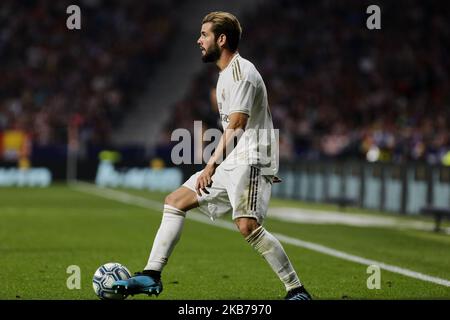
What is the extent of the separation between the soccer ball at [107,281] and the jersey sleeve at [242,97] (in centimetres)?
161

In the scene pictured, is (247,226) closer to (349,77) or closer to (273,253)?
(273,253)

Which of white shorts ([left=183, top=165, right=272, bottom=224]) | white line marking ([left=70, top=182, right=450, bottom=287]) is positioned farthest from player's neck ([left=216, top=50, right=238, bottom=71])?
white line marking ([left=70, top=182, right=450, bottom=287])

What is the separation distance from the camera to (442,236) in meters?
16.0

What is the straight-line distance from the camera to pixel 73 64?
Result: 40.5 m

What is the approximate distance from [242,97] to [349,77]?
26.7 metres

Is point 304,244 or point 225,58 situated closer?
point 225,58

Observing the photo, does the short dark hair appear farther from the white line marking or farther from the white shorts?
the white line marking

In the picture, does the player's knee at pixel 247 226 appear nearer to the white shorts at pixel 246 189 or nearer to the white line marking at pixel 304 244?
the white shorts at pixel 246 189

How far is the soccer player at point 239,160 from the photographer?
745 centimetres

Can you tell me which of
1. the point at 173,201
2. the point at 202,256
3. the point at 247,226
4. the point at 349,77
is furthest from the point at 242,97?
the point at 349,77

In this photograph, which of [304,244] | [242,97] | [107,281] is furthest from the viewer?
[304,244]

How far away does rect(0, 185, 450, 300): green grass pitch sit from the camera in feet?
28.6

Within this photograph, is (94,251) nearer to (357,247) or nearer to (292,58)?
(357,247)

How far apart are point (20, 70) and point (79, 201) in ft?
54.8
